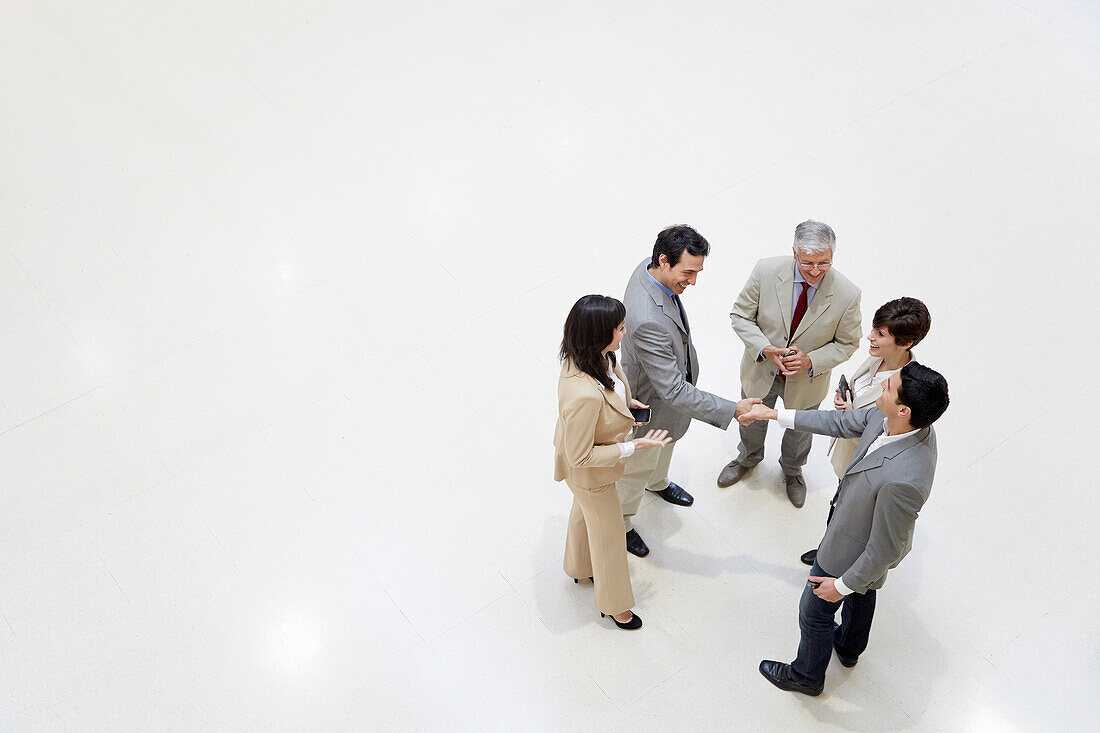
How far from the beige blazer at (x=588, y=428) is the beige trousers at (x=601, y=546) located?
0.09 m

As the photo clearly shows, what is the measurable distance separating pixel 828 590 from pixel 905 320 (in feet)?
3.27

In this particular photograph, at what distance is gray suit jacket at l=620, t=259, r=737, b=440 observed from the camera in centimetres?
359

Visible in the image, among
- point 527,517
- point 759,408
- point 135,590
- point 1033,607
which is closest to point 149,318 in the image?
point 135,590

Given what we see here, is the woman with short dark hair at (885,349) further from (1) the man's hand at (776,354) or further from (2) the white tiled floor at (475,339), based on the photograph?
(2) the white tiled floor at (475,339)

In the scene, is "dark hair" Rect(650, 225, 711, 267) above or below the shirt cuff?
above

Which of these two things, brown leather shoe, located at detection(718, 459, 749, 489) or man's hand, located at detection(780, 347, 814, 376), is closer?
man's hand, located at detection(780, 347, 814, 376)

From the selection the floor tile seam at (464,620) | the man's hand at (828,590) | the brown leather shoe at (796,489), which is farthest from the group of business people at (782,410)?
the floor tile seam at (464,620)

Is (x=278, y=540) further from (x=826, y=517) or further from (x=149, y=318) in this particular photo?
(x=826, y=517)

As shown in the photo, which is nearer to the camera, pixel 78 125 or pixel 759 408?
pixel 759 408

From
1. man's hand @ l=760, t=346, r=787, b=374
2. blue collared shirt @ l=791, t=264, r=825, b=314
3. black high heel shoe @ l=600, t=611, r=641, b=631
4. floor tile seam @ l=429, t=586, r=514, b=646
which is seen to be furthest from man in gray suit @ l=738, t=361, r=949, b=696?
floor tile seam @ l=429, t=586, r=514, b=646

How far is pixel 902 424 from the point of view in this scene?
9.73 feet

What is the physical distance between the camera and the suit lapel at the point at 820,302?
12.3 ft

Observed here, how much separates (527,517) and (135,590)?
70.3 inches

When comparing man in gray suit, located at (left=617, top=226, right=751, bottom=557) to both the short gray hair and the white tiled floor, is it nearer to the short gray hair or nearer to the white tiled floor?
the short gray hair
